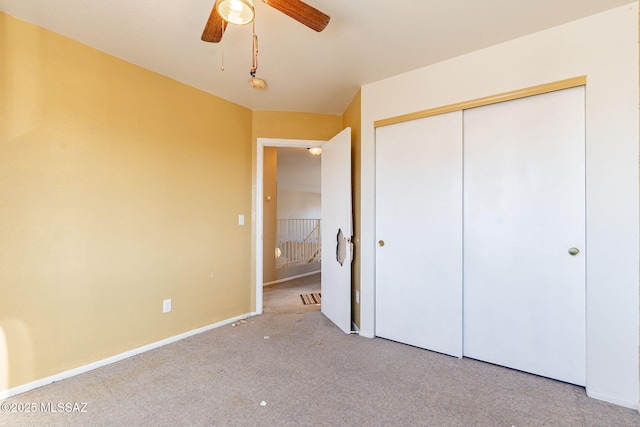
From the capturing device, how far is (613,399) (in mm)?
1729

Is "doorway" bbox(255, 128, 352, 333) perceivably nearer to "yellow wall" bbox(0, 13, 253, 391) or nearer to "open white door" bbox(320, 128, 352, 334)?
"open white door" bbox(320, 128, 352, 334)

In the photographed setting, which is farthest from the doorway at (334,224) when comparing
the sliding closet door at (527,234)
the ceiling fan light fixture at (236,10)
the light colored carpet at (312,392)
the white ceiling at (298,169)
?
the white ceiling at (298,169)

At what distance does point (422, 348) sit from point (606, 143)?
1.92m

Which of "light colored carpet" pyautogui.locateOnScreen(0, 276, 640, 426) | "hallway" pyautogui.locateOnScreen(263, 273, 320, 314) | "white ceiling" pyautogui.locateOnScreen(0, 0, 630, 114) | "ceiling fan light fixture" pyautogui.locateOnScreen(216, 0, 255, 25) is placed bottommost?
"hallway" pyautogui.locateOnScreen(263, 273, 320, 314)

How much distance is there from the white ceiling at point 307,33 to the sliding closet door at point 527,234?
0.54 m

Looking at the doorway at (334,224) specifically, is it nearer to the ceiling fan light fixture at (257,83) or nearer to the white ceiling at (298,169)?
the ceiling fan light fixture at (257,83)

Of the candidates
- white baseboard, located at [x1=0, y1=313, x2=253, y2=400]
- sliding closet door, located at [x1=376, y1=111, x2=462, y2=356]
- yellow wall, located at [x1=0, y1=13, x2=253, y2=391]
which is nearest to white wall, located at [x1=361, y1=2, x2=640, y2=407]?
sliding closet door, located at [x1=376, y1=111, x2=462, y2=356]

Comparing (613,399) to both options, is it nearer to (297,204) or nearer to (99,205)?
(99,205)

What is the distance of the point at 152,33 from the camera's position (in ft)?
6.43

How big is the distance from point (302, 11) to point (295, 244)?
185 inches

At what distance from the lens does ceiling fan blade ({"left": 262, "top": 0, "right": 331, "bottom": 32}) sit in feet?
4.51

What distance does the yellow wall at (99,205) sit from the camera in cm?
183

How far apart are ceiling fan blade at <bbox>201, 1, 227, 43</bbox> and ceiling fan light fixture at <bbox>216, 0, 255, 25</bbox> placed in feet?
0.40

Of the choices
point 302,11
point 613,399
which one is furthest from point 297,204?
point 613,399
